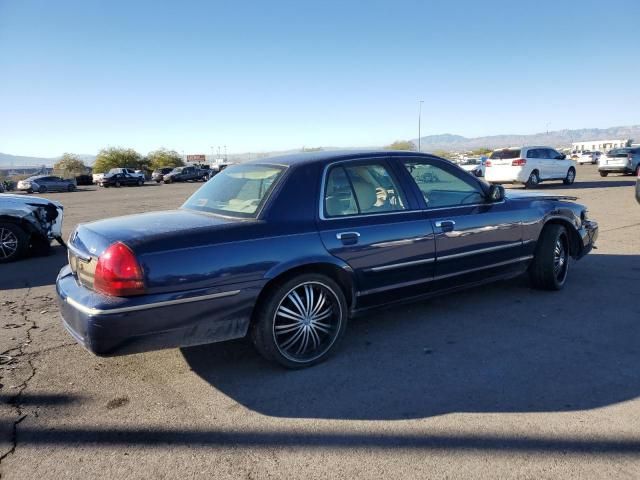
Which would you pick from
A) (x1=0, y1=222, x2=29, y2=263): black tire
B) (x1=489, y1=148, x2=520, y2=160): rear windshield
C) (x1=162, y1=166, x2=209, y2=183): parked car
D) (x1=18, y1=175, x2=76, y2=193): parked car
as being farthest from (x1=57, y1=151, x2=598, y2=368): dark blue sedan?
(x1=162, y1=166, x2=209, y2=183): parked car

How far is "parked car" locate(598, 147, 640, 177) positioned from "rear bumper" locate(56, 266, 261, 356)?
25.9m

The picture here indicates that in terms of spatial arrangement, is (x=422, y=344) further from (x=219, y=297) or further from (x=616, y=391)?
(x=219, y=297)

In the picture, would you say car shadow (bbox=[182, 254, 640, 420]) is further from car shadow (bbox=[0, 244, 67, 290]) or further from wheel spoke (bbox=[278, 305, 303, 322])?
car shadow (bbox=[0, 244, 67, 290])

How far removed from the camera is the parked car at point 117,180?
1614 inches

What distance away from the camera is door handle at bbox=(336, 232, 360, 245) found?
11.8 feet

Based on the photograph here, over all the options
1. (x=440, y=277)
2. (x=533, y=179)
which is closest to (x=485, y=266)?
(x=440, y=277)

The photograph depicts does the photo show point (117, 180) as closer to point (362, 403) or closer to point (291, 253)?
point (291, 253)

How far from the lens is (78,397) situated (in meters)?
3.21

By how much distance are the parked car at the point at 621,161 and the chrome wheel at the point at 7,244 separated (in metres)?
25.5

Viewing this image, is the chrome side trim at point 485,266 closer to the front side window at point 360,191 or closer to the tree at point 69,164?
the front side window at point 360,191

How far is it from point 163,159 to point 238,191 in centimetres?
7389

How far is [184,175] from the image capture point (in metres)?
46.0

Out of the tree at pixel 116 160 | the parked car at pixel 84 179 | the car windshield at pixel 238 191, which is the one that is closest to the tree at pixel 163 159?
the tree at pixel 116 160

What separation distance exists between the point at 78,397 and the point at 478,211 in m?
3.55
